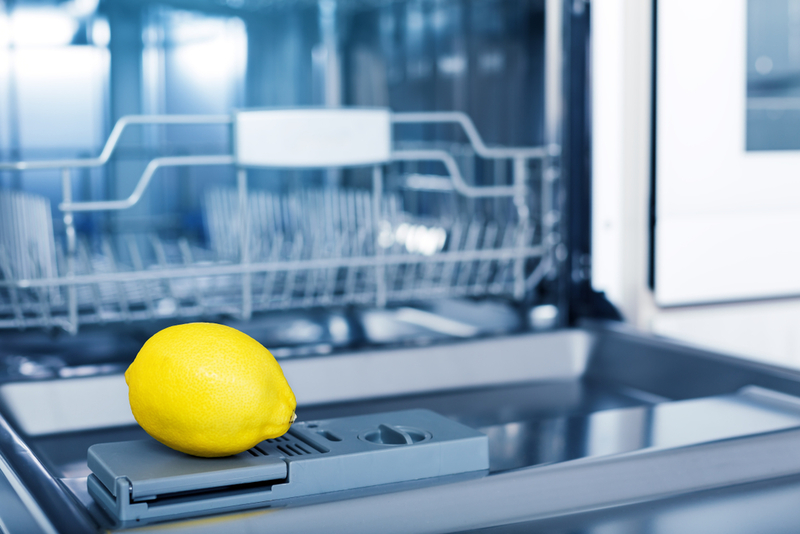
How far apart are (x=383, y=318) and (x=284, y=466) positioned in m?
0.62

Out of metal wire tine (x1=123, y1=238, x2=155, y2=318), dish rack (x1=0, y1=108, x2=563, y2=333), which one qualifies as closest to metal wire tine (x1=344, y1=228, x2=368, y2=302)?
dish rack (x1=0, y1=108, x2=563, y2=333)

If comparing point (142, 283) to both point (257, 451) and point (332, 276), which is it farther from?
point (257, 451)

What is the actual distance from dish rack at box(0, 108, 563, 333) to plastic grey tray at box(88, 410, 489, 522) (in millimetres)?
300

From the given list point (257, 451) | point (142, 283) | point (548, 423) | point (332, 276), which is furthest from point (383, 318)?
point (257, 451)

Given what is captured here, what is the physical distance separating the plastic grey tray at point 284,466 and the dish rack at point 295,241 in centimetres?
30

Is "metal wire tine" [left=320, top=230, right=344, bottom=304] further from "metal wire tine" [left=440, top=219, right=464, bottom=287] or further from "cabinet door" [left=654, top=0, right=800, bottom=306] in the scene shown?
"cabinet door" [left=654, top=0, right=800, bottom=306]

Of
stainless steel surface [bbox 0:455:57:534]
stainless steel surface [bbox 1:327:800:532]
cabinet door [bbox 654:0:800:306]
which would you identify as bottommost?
stainless steel surface [bbox 1:327:800:532]

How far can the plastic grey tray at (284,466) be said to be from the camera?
476 mm

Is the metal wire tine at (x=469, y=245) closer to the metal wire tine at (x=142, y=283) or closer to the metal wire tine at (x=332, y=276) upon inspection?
the metal wire tine at (x=332, y=276)

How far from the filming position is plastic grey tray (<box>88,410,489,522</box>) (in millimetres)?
476

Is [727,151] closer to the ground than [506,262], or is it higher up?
higher up

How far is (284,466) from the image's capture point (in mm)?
507

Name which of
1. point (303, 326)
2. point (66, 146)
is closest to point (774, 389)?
point (303, 326)

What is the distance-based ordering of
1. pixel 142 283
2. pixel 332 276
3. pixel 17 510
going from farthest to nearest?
pixel 332 276 → pixel 142 283 → pixel 17 510
